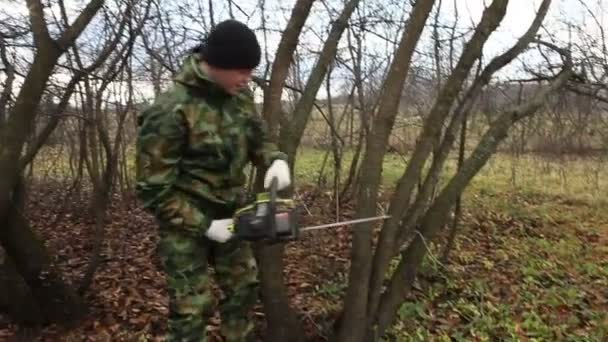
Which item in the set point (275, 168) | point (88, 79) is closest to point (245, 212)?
point (275, 168)

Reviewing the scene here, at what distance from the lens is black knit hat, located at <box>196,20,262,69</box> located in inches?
112

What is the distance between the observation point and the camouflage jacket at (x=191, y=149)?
2920 mm

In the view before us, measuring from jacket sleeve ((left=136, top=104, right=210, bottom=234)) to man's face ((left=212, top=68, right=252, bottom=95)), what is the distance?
24 centimetres

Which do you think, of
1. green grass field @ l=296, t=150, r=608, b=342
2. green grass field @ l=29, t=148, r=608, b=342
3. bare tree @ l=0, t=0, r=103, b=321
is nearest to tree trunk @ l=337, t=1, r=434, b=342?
green grass field @ l=29, t=148, r=608, b=342

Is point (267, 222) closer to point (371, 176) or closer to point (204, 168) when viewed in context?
point (204, 168)

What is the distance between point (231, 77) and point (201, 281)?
1.06 metres

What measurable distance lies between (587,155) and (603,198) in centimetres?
142

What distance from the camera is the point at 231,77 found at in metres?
2.93

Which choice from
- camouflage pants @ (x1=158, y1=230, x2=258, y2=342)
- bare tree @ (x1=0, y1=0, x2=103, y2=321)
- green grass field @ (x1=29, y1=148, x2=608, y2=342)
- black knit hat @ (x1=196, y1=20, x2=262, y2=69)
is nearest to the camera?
black knit hat @ (x1=196, y1=20, x2=262, y2=69)

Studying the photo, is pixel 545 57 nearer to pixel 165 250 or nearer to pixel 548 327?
pixel 548 327

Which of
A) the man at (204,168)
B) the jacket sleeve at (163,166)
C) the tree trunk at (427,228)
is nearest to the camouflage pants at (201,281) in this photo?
the man at (204,168)

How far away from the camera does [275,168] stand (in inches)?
123

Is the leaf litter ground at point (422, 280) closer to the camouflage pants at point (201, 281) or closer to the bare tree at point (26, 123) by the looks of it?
the bare tree at point (26, 123)

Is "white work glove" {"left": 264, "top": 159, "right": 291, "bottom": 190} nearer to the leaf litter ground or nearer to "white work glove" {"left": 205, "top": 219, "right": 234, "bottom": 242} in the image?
"white work glove" {"left": 205, "top": 219, "right": 234, "bottom": 242}
